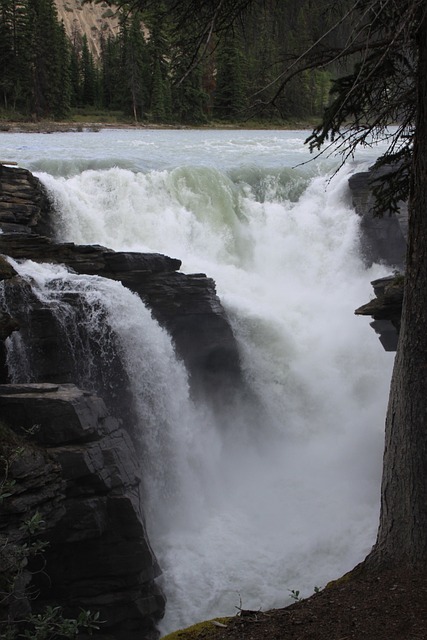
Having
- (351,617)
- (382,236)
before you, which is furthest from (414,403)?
(382,236)

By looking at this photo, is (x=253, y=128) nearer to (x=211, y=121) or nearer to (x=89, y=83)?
(x=211, y=121)

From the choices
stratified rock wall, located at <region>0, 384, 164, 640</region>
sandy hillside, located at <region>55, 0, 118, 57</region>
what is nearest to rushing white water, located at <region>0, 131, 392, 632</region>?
stratified rock wall, located at <region>0, 384, 164, 640</region>

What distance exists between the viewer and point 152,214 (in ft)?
67.6

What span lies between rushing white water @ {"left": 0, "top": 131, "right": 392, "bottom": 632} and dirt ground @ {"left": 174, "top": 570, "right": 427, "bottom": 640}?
186 inches

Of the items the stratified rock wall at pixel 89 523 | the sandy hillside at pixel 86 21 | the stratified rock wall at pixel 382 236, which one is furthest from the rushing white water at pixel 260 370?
the sandy hillside at pixel 86 21

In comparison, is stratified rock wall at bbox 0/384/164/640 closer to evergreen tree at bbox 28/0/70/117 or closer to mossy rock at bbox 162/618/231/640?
mossy rock at bbox 162/618/231/640

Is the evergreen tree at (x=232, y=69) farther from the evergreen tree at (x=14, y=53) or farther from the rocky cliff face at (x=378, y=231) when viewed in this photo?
the evergreen tree at (x=14, y=53)

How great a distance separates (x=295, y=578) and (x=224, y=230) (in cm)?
1290

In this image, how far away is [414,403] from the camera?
5988 millimetres

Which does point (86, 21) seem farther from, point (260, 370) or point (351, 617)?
point (351, 617)

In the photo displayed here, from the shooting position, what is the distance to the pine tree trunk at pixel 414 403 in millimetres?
5867

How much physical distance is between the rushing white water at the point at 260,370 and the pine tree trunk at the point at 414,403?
4.77 metres

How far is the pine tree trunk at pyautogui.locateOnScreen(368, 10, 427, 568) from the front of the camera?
231 inches

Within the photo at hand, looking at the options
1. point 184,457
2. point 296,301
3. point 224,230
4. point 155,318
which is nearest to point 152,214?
point 224,230
